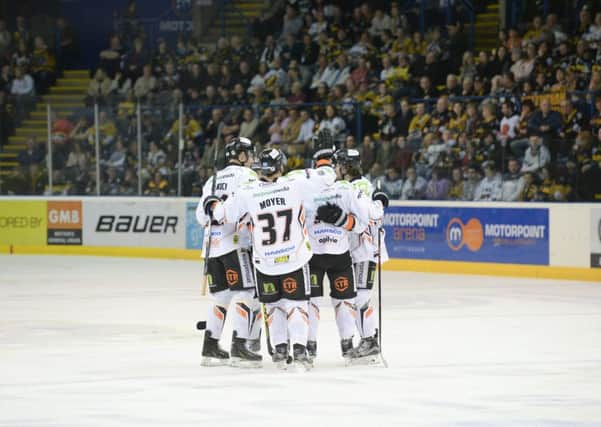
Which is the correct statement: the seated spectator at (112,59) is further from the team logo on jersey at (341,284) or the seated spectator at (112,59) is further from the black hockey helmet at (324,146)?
the team logo on jersey at (341,284)

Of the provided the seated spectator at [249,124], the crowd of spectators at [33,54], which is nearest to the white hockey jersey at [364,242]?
the seated spectator at [249,124]

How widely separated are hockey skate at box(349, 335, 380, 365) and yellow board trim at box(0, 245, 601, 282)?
7.98m

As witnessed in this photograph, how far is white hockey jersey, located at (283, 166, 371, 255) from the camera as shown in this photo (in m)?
9.69

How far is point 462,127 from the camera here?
19062 millimetres

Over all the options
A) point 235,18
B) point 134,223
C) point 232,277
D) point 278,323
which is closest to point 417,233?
point 134,223

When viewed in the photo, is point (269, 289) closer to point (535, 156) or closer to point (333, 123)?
point (535, 156)

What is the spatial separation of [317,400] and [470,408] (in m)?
0.98

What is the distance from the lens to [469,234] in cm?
1845

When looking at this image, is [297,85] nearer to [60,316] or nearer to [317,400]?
[60,316]

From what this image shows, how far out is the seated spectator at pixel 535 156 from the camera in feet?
58.0

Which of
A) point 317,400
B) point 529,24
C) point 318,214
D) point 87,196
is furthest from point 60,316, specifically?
point 529,24

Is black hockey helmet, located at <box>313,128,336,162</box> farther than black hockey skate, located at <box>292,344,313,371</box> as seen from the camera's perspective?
Yes

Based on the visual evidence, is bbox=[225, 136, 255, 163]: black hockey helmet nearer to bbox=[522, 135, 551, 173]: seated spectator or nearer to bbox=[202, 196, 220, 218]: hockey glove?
bbox=[202, 196, 220, 218]: hockey glove

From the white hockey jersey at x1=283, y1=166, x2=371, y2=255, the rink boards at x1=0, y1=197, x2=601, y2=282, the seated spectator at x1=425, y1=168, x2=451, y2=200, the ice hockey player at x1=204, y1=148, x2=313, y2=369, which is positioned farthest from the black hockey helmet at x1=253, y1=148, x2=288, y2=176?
the seated spectator at x1=425, y1=168, x2=451, y2=200
